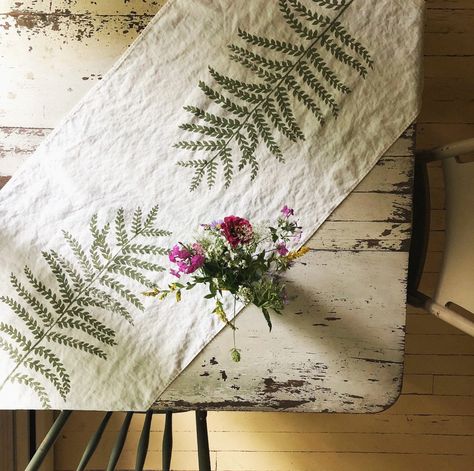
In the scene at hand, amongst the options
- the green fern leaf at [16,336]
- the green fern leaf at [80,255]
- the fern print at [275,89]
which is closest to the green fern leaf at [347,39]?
the fern print at [275,89]

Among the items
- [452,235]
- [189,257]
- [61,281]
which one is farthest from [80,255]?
[452,235]

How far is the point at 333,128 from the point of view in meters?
1.17

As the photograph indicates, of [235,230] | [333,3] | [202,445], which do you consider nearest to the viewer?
[235,230]

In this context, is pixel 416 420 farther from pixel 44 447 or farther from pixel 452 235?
pixel 44 447

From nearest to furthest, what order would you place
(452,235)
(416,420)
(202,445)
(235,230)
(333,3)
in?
(235,230) < (333,3) < (202,445) < (452,235) < (416,420)

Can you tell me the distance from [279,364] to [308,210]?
33 centimetres

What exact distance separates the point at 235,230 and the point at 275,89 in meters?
0.34

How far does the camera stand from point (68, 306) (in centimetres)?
121

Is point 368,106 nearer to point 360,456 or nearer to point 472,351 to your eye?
point 472,351

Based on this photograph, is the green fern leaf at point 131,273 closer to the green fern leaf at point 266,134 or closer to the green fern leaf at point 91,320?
the green fern leaf at point 91,320

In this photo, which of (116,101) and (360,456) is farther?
(360,456)

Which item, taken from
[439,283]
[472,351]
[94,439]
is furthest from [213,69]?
[472,351]

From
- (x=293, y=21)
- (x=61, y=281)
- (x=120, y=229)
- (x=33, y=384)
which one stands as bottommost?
(x=33, y=384)

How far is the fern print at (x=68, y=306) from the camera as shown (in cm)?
120
